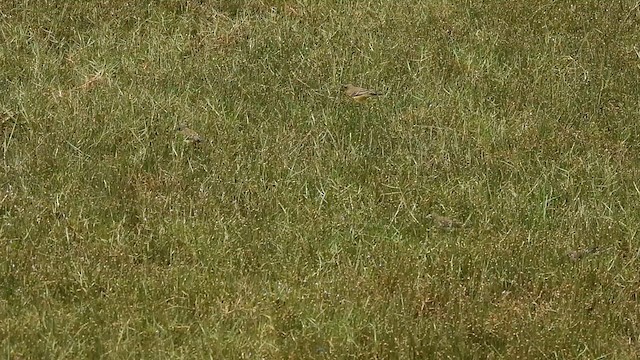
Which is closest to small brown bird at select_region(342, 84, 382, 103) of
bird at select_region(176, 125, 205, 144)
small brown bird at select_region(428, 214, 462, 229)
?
bird at select_region(176, 125, 205, 144)

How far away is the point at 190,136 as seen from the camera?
7.07 meters

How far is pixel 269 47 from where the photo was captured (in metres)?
8.52

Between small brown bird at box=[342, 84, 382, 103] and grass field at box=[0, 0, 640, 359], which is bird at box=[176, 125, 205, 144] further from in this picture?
small brown bird at box=[342, 84, 382, 103]

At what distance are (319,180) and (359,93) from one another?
1364mm

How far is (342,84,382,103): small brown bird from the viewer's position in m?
7.73

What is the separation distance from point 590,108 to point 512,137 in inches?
33.4

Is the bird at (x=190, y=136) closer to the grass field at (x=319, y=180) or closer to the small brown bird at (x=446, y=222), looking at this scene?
the grass field at (x=319, y=180)

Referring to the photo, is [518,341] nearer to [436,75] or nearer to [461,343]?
[461,343]

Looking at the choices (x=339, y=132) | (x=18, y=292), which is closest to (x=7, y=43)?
(x=339, y=132)

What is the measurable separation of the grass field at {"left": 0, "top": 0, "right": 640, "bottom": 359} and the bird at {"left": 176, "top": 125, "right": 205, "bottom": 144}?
0.17 feet

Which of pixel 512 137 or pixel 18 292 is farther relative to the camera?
pixel 512 137

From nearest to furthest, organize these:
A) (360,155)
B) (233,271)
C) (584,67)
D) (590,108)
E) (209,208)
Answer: (233,271) < (209,208) < (360,155) < (590,108) < (584,67)

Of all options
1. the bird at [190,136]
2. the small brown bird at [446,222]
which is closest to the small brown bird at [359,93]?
the bird at [190,136]

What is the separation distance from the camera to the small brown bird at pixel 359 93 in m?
7.73
